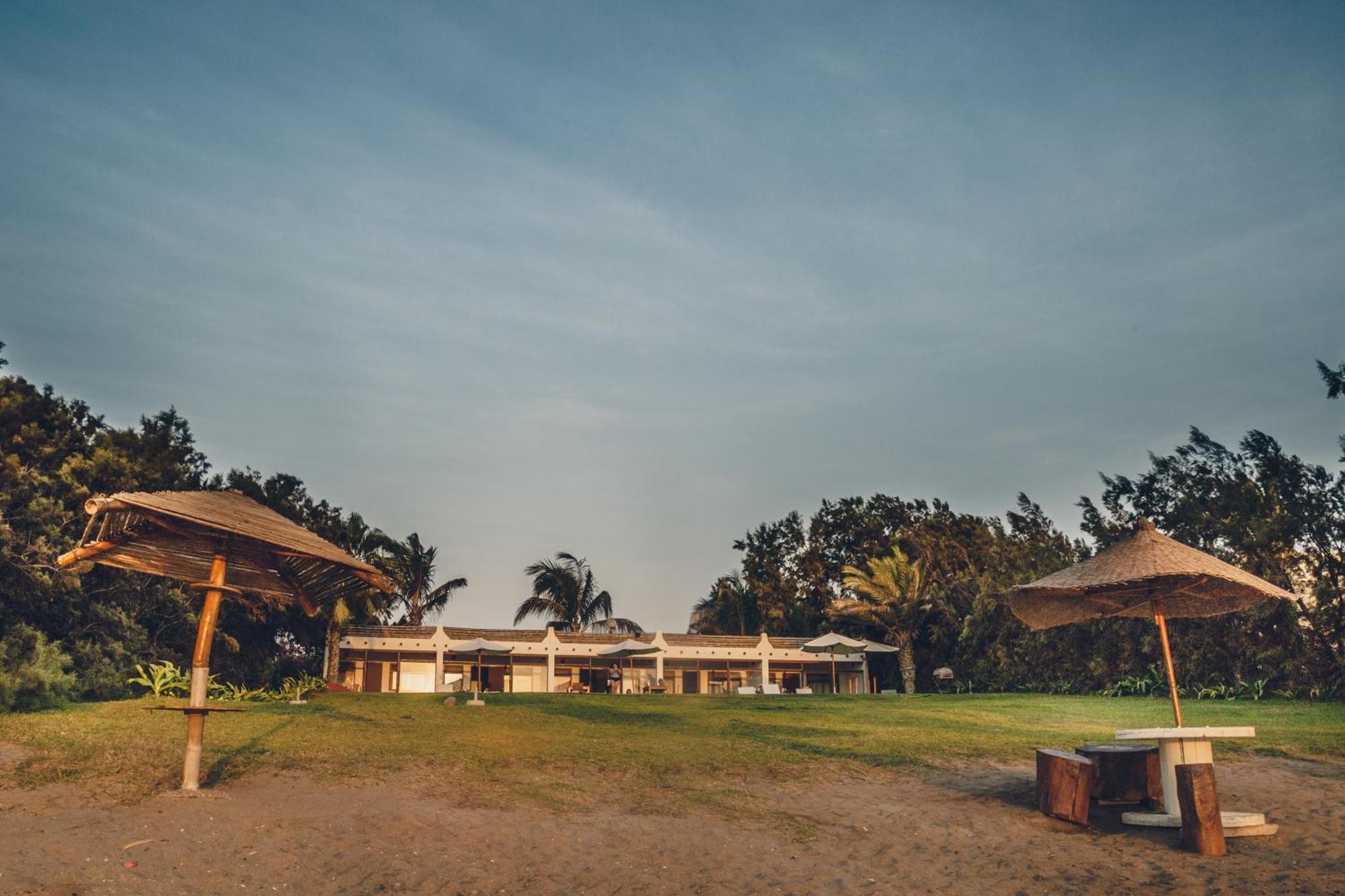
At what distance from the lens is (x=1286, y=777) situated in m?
11.3

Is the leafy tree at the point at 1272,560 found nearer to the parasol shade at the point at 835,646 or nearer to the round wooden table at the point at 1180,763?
the parasol shade at the point at 835,646

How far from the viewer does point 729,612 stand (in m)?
57.5

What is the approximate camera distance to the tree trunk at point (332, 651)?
1551 inches

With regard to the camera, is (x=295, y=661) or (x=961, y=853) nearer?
(x=961, y=853)

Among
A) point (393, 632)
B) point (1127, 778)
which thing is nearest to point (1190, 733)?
point (1127, 778)

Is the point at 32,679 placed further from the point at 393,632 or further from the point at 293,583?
the point at 393,632

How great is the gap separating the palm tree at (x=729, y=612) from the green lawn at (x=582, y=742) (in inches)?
1373

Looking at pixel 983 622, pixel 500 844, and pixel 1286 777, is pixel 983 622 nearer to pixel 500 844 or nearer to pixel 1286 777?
pixel 1286 777

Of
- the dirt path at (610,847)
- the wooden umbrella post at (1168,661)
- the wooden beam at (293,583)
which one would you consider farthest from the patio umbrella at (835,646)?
the wooden beam at (293,583)

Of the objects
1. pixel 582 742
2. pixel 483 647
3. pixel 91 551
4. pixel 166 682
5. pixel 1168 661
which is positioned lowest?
pixel 582 742

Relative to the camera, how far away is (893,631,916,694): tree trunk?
131ft

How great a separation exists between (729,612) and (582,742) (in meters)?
43.1

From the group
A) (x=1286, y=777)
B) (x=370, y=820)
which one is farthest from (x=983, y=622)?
(x=370, y=820)

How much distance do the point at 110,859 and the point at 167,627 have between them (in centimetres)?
2789
